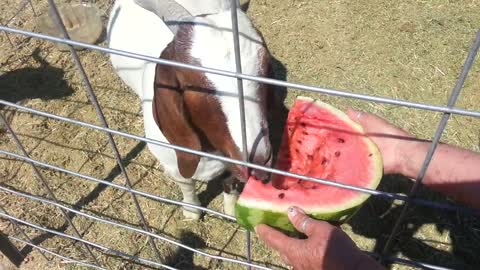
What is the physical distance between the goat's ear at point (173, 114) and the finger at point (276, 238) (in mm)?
547

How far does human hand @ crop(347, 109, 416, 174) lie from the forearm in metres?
0.01

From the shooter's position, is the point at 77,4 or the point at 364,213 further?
the point at 77,4

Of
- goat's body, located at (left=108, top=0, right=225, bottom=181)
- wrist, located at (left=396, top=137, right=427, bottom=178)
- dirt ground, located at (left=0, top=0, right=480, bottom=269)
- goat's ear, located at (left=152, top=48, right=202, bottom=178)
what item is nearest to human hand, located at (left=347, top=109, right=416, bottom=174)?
wrist, located at (left=396, top=137, right=427, bottom=178)

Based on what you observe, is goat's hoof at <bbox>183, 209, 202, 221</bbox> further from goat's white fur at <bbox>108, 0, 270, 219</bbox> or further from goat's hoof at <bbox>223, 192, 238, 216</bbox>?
goat's hoof at <bbox>223, 192, 238, 216</bbox>

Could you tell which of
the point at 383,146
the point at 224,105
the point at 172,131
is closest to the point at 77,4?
the point at 172,131

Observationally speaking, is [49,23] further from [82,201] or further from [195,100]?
[195,100]

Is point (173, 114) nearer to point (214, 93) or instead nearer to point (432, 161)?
point (214, 93)

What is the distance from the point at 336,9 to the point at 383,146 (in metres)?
2.35

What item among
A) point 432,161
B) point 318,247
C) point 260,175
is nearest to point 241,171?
point 260,175

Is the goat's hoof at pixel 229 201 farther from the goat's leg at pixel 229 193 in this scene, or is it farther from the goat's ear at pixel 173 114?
the goat's ear at pixel 173 114

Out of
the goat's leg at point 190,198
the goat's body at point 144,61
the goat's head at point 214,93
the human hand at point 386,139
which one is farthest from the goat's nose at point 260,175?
the goat's leg at point 190,198

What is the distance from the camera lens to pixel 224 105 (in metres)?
1.47

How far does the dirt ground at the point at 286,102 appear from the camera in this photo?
2309 millimetres

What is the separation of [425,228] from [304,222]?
1401 millimetres
